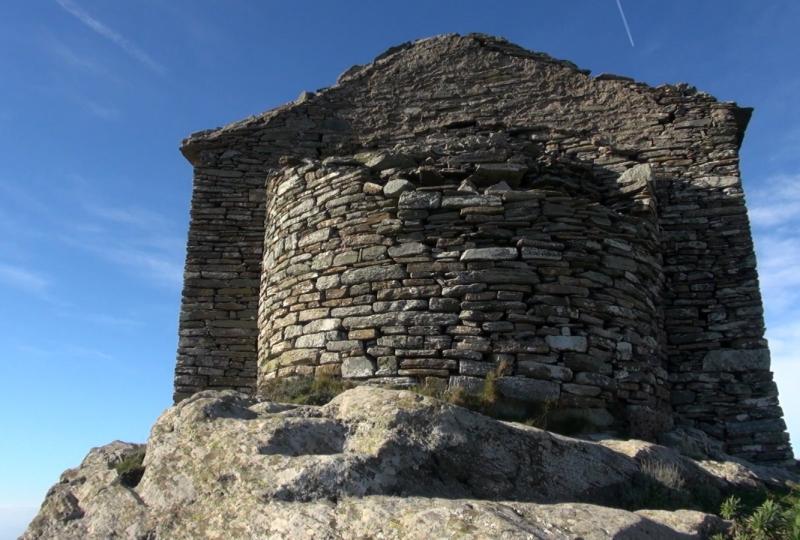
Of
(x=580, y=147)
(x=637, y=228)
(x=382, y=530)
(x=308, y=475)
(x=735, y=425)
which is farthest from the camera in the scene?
(x=580, y=147)

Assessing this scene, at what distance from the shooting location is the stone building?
649 cm

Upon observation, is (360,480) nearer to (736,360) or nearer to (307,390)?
(307,390)

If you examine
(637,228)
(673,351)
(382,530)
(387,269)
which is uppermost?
(637,228)

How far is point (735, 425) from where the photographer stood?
25.7 feet

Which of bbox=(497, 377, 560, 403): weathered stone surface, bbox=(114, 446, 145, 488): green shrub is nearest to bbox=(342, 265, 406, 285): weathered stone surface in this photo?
bbox=(497, 377, 560, 403): weathered stone surface

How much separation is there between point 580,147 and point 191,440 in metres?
6.61

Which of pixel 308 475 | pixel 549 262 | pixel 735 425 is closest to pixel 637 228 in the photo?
pixel 549 262

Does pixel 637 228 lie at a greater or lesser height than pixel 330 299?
greater

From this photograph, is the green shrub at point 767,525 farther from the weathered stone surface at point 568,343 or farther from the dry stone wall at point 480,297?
the weathered stone surface at point 568,343

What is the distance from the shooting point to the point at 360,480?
13.3ft

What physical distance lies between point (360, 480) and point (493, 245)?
10.4ft

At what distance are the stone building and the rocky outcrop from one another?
1.44 m

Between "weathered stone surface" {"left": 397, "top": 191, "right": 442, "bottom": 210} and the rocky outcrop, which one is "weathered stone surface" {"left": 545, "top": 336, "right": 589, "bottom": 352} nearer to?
the rocky outcrop

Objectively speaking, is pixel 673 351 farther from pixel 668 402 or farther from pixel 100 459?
pixel 100 459
